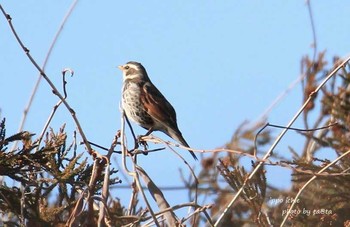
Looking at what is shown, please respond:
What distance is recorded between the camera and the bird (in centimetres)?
644

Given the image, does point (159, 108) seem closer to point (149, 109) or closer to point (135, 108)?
point (149, 109)

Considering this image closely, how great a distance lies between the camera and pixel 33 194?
13.0 feet

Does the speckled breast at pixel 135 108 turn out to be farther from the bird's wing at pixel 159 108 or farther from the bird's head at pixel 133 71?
the bird's head at pixel 133 71

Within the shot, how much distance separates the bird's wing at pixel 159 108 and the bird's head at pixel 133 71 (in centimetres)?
42

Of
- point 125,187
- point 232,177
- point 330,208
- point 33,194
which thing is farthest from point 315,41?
point 33,194

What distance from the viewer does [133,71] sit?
24.3 ft

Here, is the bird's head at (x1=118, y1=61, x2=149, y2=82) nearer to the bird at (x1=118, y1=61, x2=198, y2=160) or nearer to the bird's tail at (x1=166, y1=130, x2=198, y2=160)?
the bird at (x1=118, y1=61, x2=198, y2=160)

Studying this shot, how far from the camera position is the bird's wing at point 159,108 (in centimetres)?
647

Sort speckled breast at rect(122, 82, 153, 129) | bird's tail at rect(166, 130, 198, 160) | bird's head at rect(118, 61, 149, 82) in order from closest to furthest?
bird's tail at rect(166, 130, 198, 160)
speckled breast at rect(122, 82, 153, 129)
bird's head at rect(118, 61, 149, 82)

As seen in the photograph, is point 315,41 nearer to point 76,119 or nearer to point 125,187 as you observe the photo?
point 125,187

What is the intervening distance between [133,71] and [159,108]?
3.05ft

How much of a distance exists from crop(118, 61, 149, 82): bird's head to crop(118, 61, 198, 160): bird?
0.55ft

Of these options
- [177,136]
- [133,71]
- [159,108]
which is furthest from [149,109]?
[133,71]

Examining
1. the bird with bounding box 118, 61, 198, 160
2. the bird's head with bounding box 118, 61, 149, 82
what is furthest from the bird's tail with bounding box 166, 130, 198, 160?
the bird's head with bounding box 118, 61, 149, 82
